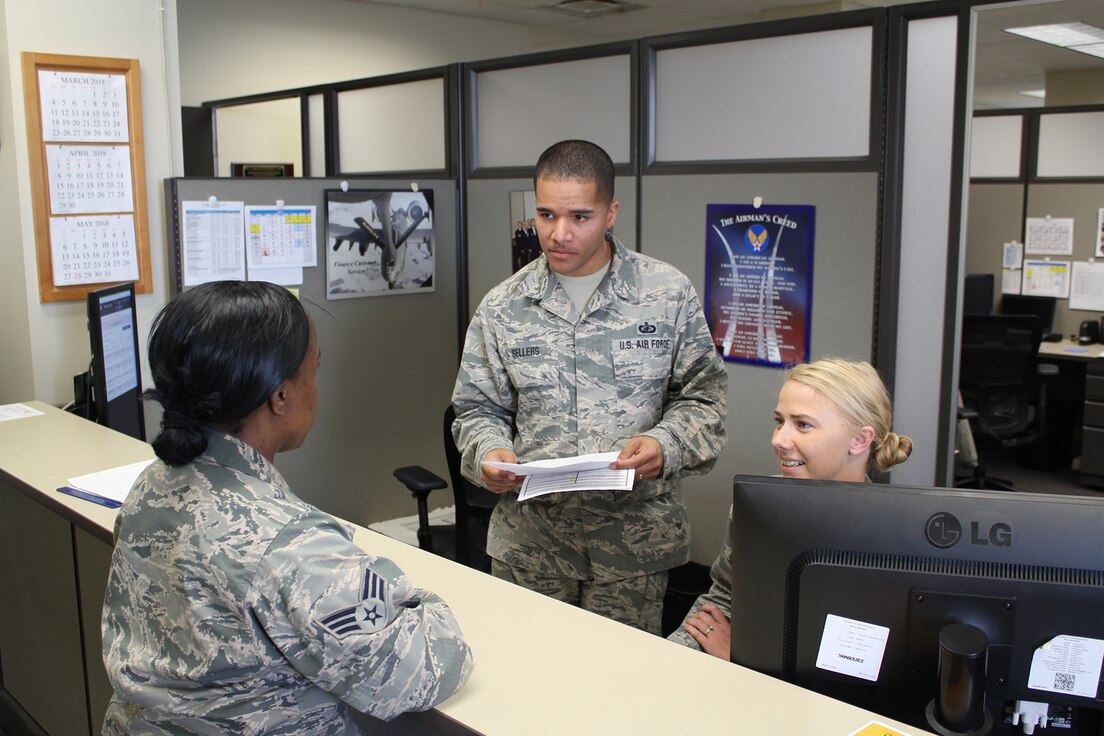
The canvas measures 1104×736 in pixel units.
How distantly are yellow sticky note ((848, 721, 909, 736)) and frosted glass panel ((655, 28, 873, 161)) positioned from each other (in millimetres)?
1705

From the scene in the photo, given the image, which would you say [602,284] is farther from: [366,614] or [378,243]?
[378,243]

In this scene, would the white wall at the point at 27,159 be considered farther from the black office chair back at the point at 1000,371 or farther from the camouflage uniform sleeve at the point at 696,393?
the black office chair back at the point at 1000,371

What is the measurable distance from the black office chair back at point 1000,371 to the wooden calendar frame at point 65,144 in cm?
355

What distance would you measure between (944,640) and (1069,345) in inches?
178

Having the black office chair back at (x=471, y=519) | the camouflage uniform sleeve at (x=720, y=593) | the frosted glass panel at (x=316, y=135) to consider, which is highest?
A: the frosted glass panel at (x=316, y=135)

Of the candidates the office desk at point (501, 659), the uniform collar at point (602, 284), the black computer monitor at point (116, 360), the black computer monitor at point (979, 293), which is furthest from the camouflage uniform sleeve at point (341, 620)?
the black computer monitor at point (979, 293)

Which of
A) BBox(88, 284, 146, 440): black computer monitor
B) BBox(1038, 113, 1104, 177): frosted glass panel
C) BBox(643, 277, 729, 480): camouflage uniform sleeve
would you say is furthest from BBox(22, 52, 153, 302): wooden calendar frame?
BBox(1038, 113, 1104, 177): frosted glass panel

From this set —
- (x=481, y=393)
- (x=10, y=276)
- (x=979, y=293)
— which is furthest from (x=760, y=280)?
(x=979, y=293)

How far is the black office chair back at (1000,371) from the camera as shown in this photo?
4414mm

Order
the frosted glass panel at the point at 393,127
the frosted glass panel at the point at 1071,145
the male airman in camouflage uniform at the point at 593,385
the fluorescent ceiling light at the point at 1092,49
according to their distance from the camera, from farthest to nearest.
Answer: the fluorescent ceiling light at the point at 1092,49, the frosted glass panel at the point at 1071,145, the frosted glass panel at the point at 393,127, the male airman in camouflage uniform at the point at 593,385

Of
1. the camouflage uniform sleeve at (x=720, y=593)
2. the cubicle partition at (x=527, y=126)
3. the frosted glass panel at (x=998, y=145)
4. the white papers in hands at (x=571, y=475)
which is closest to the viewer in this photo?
the camouflage uniform sleeve at (x=720, y=593)

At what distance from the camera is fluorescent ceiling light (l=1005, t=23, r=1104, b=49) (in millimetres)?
7152

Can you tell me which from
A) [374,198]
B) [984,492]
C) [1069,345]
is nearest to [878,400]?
[984,492]

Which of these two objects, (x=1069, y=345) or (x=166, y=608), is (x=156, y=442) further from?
(x=1069, y=345)
